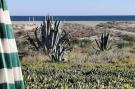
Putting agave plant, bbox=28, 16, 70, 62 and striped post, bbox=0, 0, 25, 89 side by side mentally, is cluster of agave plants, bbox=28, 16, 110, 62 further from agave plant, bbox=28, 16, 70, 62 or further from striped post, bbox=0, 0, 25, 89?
striped post, bbox=0, 0, 25, 89

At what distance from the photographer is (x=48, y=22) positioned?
22.6m

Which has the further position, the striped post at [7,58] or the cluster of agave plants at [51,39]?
the cluster of agave plants at [51,39]

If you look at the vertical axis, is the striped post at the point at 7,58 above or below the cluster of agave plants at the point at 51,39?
above

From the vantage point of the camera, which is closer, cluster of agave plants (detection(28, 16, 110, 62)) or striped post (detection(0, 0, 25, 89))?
striped post (detection(0, 0, 25, 89))

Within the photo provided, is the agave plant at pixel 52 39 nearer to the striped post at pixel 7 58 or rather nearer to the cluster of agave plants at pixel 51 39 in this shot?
the cluster of agave plants at pixel 51 39

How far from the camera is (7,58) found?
251cm

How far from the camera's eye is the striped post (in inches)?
98.0

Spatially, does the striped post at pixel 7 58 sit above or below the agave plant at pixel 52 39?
above

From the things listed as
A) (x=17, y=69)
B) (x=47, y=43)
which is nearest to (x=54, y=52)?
(x=47, y=43)

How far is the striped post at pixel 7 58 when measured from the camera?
2490mm

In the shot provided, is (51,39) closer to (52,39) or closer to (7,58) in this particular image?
(52,39)

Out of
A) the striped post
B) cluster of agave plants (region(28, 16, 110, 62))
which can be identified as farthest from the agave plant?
the striped post

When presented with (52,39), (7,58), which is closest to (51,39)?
(52,39)

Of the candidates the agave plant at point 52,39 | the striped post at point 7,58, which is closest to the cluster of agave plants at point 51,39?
the agave plant at point 52,39
